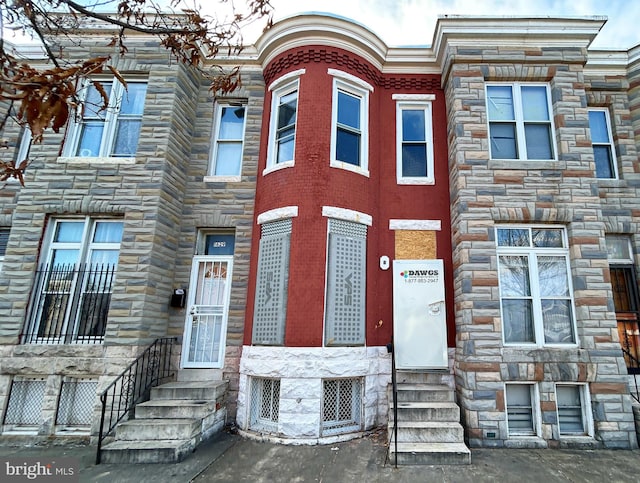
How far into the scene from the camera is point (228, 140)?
8.34m

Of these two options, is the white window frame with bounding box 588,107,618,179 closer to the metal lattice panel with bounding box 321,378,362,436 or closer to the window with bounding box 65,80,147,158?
the metal lattice panel with bounding box 321,378,362,436

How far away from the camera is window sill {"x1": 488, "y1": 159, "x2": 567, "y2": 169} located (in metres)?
6.71

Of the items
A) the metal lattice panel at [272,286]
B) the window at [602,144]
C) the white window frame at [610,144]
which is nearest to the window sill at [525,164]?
the white window frame at [610,144]

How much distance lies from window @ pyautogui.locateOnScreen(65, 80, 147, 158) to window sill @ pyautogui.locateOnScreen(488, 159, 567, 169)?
711 centimetres

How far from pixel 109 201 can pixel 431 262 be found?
6.38m

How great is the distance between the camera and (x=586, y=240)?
637 centimetres

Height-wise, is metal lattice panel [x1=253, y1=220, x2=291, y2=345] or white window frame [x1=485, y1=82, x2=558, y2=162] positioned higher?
white window frame [x1=485, y1=82, x2=558, y2=162]

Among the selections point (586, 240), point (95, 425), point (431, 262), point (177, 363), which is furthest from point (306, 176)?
point (95, 425)

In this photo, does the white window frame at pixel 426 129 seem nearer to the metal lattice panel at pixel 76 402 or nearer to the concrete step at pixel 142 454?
the concrete step at pixel 142 454

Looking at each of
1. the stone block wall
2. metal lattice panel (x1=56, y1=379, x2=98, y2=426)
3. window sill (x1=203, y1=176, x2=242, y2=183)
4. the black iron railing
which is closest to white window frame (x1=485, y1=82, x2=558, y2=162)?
the stone block wall

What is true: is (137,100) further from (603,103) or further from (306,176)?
(603,103)

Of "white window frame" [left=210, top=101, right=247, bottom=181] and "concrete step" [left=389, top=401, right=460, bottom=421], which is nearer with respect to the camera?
"concrete step" [left=389, top=401, right=460, bottom=421]

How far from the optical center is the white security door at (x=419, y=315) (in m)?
6.78

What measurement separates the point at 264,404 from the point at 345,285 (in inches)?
99.9
